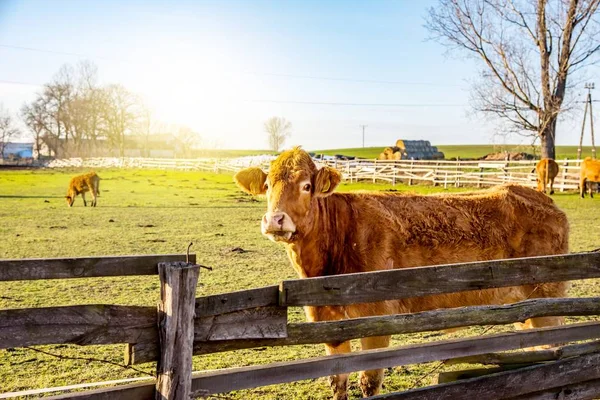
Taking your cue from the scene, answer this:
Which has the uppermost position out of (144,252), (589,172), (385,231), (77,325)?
(589,172)

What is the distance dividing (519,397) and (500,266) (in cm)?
97

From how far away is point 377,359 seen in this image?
131 inches

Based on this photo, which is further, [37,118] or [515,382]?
[37,118]

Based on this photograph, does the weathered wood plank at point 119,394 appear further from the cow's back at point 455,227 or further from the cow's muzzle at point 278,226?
the cow's back at point 455,227

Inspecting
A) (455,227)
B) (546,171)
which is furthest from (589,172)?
(455,227)

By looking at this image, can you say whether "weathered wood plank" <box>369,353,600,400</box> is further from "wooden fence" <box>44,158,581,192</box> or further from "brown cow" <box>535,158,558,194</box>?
"brown cow" <box>535,158,558,194</box>

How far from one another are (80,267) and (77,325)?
11.4 inches

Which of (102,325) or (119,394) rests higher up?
(102,325)

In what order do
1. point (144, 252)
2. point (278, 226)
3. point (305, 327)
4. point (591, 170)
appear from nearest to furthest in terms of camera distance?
point (305, 327) → point (278, 226) → point (144, 252) → point (591, 170)

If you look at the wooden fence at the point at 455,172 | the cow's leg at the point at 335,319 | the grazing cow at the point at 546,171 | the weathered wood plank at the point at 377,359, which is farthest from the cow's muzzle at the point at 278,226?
the grazing cow at the point at 546,171

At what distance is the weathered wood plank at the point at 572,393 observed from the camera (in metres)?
3.95

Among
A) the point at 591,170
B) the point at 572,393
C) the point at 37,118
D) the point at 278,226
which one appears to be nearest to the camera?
the point at 572,393

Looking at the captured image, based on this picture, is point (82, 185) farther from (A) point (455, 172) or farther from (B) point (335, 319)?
(B) point (335, 319)

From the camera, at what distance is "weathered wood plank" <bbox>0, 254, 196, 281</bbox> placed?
2.63m
